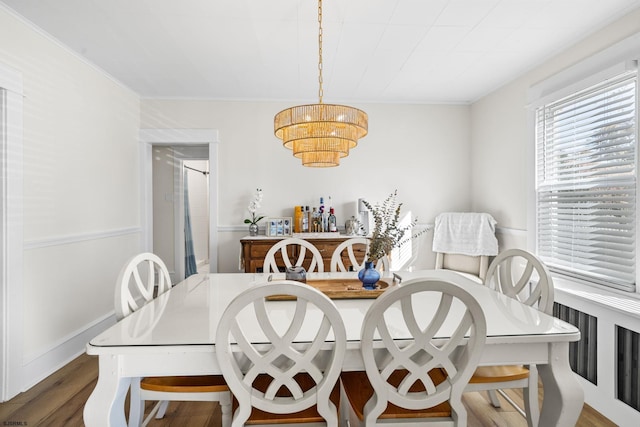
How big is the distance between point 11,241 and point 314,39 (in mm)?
2416

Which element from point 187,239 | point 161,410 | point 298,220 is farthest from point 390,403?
point 187,239

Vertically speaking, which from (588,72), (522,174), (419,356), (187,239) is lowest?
(419,356)

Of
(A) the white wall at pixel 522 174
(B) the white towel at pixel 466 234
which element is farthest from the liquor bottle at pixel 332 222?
(A) the white wall at pixel 522 174

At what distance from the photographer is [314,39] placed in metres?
2.67

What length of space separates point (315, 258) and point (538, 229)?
1.94 metres

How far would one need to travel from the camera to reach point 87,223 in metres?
3.15

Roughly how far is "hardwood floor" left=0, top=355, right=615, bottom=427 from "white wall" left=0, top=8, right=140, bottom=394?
23 centimetres

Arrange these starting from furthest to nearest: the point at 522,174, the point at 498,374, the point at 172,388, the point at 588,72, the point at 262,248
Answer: the point at 262,248 < the point at 522,174 < the point at 588,72 < the point at 498,374 < the point at 172,388

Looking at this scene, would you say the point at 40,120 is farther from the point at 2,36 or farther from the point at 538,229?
the point at 538,229

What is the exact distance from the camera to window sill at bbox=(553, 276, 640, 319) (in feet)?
6.68

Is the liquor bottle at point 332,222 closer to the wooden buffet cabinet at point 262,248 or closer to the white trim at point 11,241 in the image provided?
the wooden buffet cabinet at point 262,248

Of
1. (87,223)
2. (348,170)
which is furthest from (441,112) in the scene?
(87,223)

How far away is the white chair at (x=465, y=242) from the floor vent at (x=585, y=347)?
1.05m

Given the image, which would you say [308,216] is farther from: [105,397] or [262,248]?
[105,397]
